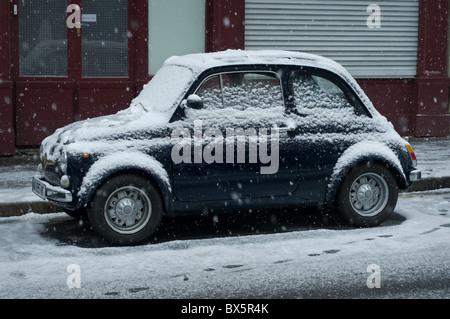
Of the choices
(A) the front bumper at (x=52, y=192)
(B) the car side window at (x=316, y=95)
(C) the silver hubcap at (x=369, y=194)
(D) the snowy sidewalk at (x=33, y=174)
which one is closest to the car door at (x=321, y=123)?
(B) the car side window at (x=316, y=95)

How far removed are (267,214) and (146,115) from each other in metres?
2.05

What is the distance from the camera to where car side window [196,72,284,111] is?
830cm

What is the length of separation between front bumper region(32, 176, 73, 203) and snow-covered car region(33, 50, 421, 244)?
0.01 meters

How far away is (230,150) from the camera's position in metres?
8.20

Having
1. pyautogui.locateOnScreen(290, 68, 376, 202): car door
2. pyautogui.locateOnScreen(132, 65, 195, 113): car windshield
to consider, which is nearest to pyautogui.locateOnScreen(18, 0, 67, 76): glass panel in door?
pyautogui.locateOnScreen(132, 65, 195, 113): car windshield

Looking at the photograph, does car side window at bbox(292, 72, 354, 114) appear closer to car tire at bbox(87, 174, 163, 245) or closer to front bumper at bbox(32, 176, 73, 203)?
car tire at bbox(87, 174, 163, 245)

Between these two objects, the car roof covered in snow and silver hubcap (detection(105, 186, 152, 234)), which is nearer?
→ silver hubcap (detection(105, 186, 152, 234))

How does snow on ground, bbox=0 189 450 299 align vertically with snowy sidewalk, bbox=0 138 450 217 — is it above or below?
below

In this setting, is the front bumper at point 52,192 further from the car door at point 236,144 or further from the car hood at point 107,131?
the car door at point 236,144

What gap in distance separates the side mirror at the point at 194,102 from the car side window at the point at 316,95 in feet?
3.44

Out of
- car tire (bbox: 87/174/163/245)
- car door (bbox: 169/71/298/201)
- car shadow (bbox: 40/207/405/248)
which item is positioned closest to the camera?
car tire (bbox: 87/174/163/245)

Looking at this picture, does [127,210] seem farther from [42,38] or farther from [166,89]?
[42,38]

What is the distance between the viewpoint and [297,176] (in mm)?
8461

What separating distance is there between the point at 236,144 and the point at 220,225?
1143mm
